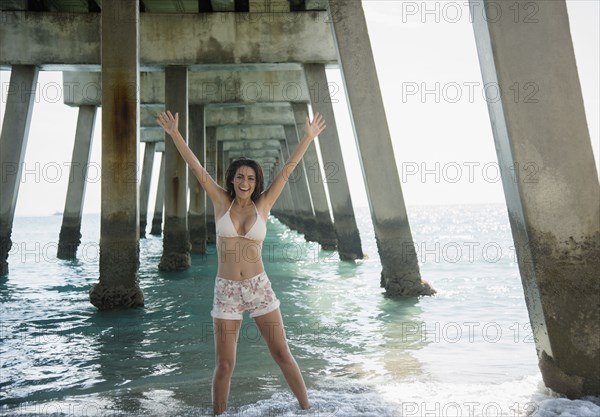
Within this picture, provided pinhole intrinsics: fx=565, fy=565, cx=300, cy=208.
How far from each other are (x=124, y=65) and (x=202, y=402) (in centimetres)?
521

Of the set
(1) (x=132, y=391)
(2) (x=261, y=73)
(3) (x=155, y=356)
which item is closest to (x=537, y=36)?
(1) (x=132, y=391)

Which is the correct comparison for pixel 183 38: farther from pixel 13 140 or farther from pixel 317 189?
pixel 317 189

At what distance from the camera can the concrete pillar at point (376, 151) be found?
27.4 feet

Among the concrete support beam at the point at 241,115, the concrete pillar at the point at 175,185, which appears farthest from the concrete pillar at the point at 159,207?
the concrete pillar at the point at 175,185

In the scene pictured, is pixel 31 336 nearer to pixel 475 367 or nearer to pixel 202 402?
pixel 202 402

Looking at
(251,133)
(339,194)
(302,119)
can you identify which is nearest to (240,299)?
(339,194)

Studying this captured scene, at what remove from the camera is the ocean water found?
380cm

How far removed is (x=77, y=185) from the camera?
1702 cm

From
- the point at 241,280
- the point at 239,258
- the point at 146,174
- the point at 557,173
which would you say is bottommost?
the point at 241,280

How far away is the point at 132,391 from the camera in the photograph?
14.0 feet

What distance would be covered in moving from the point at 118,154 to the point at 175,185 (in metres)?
5.52

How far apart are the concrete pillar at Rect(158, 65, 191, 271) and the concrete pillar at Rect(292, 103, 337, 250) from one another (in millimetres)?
6502

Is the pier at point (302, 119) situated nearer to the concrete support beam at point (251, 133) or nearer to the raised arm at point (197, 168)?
the raised arm at point (197, 168)

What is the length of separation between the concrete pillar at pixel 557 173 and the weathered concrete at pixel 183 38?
9.35 m
